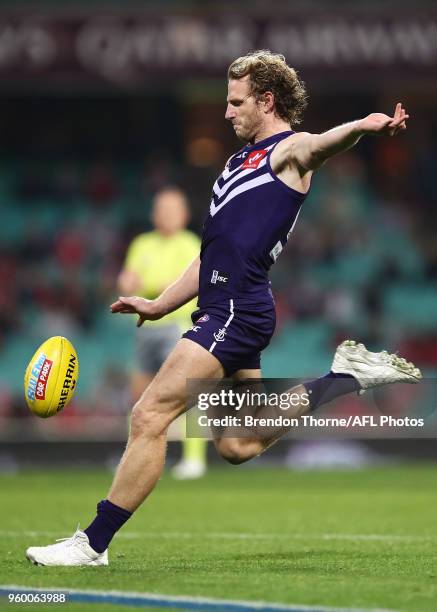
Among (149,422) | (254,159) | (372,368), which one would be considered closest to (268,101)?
(254,159)

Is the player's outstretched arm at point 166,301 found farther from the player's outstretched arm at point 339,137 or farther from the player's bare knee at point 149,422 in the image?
the player's outstretched arm at point 339,137

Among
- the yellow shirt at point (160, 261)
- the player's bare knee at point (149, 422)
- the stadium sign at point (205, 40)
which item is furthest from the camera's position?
the stadium sign at point (205, 40)

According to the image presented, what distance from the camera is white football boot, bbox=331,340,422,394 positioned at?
257 inches

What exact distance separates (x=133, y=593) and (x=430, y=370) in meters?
11.6

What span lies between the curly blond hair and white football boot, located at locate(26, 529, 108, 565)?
90.6 inches

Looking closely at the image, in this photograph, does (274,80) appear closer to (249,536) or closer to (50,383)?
(50,383)

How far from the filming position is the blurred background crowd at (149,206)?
1845cm

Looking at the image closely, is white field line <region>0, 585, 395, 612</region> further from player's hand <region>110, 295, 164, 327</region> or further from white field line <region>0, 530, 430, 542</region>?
white field line <region>0, 530, 430, 542</region>

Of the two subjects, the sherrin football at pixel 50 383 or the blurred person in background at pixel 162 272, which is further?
the blurred person in background at pixel 162 272

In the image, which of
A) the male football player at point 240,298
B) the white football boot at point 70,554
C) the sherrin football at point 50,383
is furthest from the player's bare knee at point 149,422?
the sherrin football at point 50,383

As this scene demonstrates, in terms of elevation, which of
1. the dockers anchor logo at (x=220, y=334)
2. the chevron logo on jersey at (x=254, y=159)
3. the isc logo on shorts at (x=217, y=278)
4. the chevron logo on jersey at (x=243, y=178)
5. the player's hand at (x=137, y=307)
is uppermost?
the chevron logo on jersey at (x=254, y=159)

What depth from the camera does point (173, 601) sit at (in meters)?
5.14

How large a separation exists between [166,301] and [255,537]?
1903 millimetres

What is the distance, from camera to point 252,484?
41.0 ft
